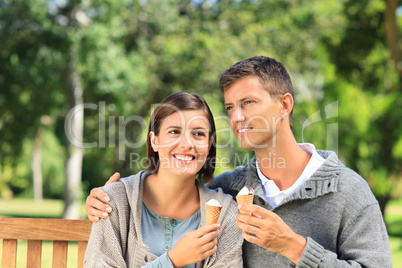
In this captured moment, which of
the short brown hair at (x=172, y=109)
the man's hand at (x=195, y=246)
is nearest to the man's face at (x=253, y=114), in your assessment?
the short brown hair at (x=172, y=109)

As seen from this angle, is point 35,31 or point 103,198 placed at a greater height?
point 35,31

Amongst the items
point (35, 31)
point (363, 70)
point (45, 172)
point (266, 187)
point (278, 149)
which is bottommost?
point (45, 172)

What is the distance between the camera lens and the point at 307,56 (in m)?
20.4

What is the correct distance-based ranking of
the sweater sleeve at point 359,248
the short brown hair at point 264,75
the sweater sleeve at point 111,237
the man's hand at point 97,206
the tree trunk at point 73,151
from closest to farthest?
the sweater sleeve at point 359,248 < the sweater sleeve at point 111,237 < the man's hand at point 97,206 < the short brown hair at point 264,75 < the tree trunk at point 73,151

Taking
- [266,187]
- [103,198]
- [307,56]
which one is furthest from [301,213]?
[307,56]

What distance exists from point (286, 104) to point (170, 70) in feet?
48.0

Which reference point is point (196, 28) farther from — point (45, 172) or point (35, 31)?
point (45, 172)

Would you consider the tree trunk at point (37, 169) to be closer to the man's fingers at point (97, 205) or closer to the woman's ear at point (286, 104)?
the man's fingers at point (97, 205)

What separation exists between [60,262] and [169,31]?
1391 cm

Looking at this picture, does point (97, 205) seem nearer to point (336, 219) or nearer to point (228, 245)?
point (228, 245)

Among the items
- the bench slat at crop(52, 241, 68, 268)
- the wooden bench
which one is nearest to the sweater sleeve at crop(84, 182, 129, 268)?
the wooden bench

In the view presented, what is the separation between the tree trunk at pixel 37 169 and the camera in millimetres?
30953

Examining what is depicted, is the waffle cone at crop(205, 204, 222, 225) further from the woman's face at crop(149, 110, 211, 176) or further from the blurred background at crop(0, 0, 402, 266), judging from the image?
the blurred background at crop(0, 0, 402, 266)

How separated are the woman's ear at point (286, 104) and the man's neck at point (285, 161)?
6.6 inches
